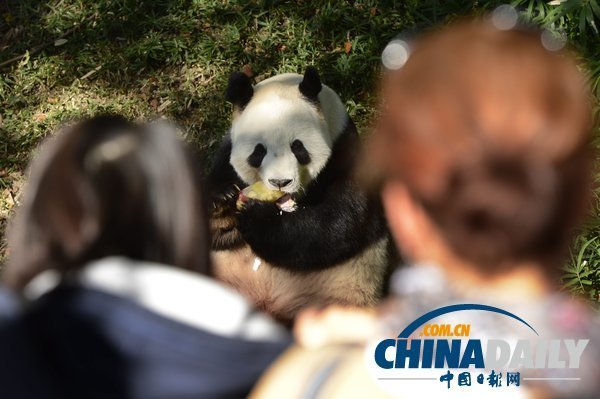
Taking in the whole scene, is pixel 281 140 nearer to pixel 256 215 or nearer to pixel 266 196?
pixel 266 196

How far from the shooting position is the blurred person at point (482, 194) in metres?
1.12

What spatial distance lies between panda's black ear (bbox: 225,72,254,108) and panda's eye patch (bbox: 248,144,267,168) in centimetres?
27

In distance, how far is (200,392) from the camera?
1.39 metres

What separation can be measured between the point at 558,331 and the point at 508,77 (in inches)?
18.4

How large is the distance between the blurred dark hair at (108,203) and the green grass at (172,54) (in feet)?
9.67

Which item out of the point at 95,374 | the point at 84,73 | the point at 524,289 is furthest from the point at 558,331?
the point at 84,73

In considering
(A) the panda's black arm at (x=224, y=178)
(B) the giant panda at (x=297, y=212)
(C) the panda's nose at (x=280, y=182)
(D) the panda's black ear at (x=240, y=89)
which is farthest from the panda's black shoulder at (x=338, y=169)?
(D) the panda's black ear at (x=240, y=89)

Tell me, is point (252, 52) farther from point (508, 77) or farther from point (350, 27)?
point (508, 77)

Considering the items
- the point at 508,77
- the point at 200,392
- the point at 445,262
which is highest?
the point at 508,77

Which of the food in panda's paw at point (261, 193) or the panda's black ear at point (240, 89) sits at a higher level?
the panda's black ear at point (240, 89)

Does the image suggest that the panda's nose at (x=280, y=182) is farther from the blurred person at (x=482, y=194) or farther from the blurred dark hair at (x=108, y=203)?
the blurred person at (x=482, y=194)

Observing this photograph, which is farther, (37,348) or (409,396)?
(37,348)

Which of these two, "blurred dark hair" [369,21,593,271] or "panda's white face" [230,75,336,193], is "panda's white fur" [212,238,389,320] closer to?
"panda's white face" [230,75,336,193]

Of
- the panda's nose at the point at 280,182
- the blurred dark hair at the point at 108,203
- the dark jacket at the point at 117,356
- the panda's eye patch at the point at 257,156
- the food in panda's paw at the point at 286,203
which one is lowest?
the food in panda's paw at the point at 286,203
